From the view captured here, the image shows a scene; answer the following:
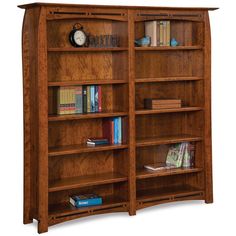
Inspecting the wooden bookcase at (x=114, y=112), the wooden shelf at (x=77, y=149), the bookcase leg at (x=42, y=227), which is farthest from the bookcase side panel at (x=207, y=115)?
the bookcase leg at (x=42, y=227)

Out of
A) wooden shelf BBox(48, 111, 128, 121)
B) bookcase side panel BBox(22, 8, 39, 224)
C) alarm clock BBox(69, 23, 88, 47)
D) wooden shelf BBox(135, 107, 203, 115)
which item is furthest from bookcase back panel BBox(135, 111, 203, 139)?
bookcase side panel BBox(22, 8, 39, 224)

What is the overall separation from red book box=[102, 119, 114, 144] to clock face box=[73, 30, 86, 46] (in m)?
0.86

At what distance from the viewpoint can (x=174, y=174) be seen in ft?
22.6

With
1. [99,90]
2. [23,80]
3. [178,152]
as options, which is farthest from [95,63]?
[178,152]

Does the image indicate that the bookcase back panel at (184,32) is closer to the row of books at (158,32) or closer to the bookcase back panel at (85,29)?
the row of books at (158,32)

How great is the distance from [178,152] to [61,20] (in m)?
1.97

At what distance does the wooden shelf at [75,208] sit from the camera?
19.7 feet

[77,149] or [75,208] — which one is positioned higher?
[77,149]

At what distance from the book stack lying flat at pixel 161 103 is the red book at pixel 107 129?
49 centimetres

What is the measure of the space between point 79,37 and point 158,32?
2.95 ft

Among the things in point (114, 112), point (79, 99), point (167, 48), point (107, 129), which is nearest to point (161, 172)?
point (107, 129)

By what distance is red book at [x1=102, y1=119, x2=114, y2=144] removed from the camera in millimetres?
6375

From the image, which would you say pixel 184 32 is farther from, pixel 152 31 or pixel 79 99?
pixel 79 99

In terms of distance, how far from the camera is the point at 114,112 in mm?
6242
